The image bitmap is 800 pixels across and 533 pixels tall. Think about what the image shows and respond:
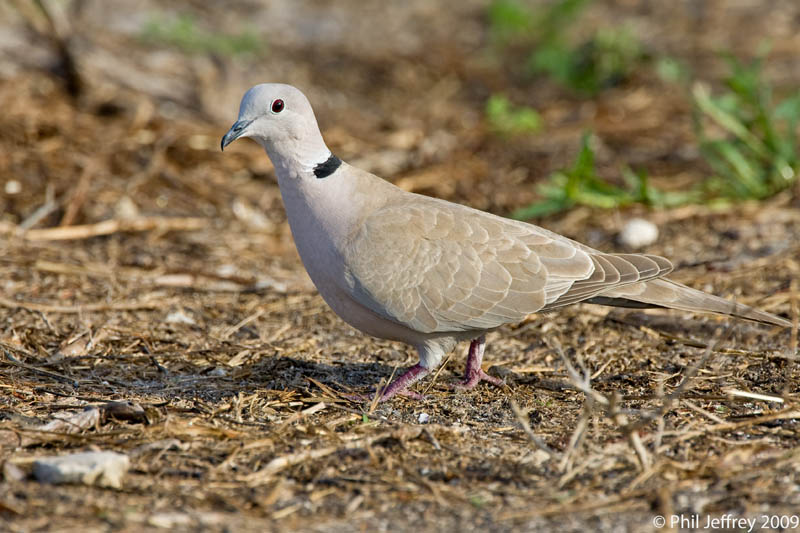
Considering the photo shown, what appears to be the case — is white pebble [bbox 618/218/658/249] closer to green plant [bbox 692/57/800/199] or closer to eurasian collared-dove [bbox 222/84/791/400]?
green plant [bbox 692/57/800/199]

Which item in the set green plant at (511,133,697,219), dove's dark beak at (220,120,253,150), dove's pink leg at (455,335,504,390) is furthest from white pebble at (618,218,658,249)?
dove's dark beak at (220,120,253,150)

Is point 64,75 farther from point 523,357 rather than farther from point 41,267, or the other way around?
point 523,357

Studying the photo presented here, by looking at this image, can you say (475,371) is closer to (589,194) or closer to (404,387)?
(404,387)

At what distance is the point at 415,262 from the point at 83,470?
1.60 meters

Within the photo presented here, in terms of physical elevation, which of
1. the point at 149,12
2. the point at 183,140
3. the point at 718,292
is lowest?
the point at 718,292

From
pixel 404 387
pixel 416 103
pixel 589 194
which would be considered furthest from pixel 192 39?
pixel 404 387

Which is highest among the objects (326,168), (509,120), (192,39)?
(192,39)

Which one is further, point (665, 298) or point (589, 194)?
point (589, 194)

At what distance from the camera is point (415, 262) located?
3773 millimetres

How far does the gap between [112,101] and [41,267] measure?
109 inches

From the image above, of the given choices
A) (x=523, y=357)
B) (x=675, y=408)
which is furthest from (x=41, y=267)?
→ (x=675, y=408)

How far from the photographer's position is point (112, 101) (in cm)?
752

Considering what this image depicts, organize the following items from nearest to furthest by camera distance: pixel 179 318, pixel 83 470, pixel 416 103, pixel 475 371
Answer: pixel 83 470
pixel 475 371
pixel 179 318
pixel 416 103

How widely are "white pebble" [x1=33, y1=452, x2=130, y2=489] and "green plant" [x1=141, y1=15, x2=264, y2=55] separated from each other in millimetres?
6406
